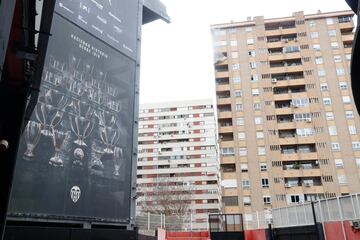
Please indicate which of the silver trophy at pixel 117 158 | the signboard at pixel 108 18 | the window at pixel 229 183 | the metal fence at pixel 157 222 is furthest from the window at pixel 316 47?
the silver trophy at pixel 117 158

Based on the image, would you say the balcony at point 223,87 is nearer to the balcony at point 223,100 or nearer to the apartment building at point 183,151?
the balcony at point 223,100

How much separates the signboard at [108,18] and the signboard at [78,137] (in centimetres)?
23

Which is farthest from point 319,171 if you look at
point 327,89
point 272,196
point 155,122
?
point 155,122

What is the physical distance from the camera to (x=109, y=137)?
878 centimetres

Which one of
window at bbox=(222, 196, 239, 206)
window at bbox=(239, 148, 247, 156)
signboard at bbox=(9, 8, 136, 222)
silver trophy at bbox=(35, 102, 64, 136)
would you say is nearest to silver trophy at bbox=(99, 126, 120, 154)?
signboard at bbox=(9, 8, 136, 222)

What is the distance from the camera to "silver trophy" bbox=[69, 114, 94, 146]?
7812 mm

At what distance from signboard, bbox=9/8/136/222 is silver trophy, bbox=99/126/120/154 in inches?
1.0

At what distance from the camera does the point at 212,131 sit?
83.2 metres

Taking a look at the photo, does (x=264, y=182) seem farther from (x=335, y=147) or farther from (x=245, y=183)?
(x=335, y=147)

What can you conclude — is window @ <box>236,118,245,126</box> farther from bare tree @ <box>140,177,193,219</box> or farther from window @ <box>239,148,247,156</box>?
bare tree @ <box>140,177,193,219</box>

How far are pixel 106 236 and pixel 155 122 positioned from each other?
78.5 meters

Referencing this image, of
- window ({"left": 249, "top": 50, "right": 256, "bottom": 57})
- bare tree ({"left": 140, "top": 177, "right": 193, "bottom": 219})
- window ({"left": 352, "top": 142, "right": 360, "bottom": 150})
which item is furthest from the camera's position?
bare tree ({"left": 140, "top": 177, "right": 193, "bottom": 219})

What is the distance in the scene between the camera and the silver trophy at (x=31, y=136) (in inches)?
265

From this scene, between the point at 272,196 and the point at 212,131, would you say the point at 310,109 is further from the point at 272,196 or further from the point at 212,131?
the point at 212,131
